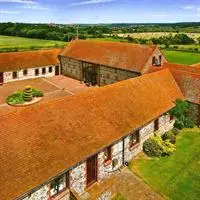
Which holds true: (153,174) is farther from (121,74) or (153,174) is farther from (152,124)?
(121,74)

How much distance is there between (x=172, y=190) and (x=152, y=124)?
6.80 meters

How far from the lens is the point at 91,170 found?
17.7 metres

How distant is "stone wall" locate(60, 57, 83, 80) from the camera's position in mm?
49209

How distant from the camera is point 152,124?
23500 mm

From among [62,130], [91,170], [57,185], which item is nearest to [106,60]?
[62,130]

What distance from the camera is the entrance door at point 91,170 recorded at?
17.4 m

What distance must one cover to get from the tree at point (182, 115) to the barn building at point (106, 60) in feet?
33.9

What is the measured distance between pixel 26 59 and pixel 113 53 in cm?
1813

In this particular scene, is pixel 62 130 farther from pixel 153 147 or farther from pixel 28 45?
pixel 28 45

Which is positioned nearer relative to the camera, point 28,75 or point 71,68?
point 28,75

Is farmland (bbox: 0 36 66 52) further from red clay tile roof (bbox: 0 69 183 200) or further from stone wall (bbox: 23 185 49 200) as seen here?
stone wall (bbox: 23 185 49 200)

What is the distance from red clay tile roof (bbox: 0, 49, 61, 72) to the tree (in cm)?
3218

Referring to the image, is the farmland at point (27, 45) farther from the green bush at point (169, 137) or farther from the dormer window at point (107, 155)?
the dormer window at point (107, 155)

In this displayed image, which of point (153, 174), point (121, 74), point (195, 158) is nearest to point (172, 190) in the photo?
point (153, 174)
